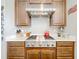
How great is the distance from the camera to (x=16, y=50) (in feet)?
12.0

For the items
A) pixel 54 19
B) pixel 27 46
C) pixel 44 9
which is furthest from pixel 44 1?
pixel 27 46

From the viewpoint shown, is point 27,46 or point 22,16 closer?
point 27,46

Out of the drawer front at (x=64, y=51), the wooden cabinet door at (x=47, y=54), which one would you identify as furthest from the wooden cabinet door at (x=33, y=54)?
the drawer front at (x=64, y=51)

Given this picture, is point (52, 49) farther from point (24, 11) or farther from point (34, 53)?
point (24, 11)

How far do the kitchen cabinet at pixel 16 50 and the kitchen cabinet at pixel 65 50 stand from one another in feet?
2.75

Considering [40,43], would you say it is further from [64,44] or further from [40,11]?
[40,11]

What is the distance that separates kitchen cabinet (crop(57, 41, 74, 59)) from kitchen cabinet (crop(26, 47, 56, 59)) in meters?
0.14

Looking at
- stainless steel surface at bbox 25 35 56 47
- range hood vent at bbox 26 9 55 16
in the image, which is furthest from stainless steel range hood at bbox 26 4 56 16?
stainless steel surface at bbox 25 35 56 47

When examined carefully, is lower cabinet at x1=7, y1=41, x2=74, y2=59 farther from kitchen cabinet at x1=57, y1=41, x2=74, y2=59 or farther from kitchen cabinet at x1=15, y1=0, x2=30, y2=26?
kitchen cabinet at x1=15, y1=0, x2=30, y2=26

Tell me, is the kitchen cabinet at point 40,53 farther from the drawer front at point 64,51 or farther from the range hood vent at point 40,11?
the range hood vent at point 40,11

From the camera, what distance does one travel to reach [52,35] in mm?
4277

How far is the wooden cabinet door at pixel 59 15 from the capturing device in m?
4.11

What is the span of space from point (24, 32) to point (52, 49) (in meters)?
1.02

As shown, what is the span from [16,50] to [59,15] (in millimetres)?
Result: 1439
